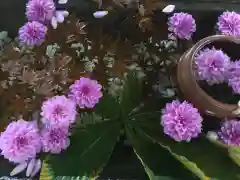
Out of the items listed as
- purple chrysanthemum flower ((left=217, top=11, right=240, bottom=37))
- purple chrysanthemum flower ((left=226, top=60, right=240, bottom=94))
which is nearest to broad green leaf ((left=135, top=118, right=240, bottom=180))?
purple chrysanthemum flower ((left=226, top=60, right=240, bottom=94))

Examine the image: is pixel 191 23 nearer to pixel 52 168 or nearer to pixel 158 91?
pixel 158 91

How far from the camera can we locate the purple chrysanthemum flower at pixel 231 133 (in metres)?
0.98

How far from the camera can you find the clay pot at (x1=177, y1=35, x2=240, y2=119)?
98cm

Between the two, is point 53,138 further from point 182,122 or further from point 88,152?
point 182,122

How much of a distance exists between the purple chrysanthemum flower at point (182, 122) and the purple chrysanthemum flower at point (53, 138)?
0.61ft

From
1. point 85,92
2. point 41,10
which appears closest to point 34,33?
point 41,10

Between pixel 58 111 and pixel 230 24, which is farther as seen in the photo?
pixel 230 24

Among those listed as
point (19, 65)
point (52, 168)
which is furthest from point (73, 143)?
point (19, 65)

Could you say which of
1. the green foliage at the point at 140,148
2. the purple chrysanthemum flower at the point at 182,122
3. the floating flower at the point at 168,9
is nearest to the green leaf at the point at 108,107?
the green foliage at the point at 140,148

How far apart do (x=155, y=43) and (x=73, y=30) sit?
18 cm

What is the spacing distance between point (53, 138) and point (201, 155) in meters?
0.27

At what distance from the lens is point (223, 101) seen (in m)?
1.04

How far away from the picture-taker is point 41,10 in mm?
1031

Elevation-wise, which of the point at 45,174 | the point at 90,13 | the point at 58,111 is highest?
the point at 90,13
